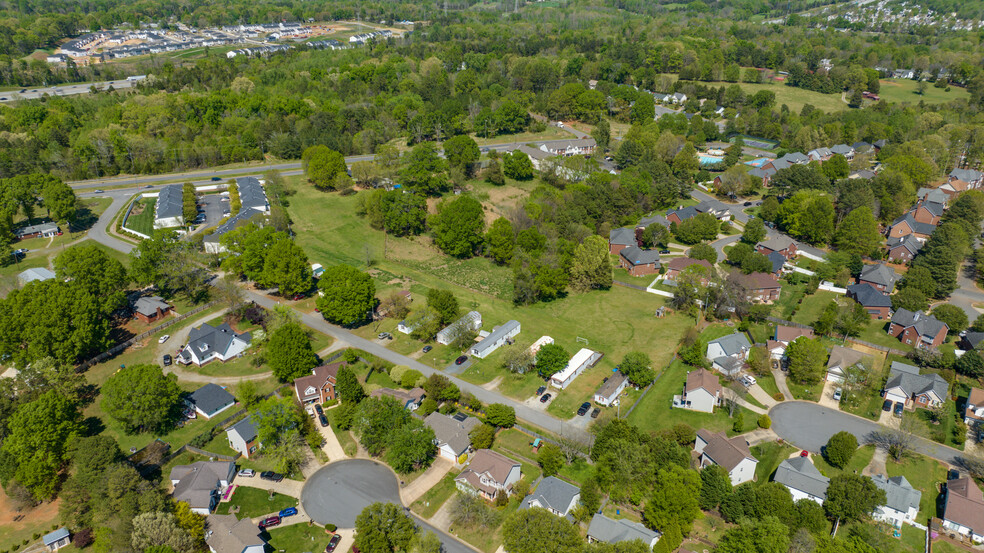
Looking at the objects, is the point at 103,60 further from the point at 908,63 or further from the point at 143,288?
the point at 908,63

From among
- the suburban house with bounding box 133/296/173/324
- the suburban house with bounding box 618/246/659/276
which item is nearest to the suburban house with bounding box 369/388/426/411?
the suburban house with bounding box 133/296/173/324

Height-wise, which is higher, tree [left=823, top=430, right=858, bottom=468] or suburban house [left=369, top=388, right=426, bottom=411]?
tree [left=823, top=430, right=858, bottom=468]


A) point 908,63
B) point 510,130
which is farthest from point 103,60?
point 908,63

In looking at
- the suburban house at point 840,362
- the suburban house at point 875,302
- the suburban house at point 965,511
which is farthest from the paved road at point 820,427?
the suburban house at point 875,302

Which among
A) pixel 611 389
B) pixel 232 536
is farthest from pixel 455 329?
pixel 232 536

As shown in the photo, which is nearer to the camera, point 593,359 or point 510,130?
point 593,359

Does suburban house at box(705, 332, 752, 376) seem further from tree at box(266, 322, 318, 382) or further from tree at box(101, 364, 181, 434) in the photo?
tree at box(101, 364, 181, 434)

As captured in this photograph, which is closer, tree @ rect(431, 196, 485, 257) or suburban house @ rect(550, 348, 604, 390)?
suburban house @ rect(550, 348, 604, 390)
